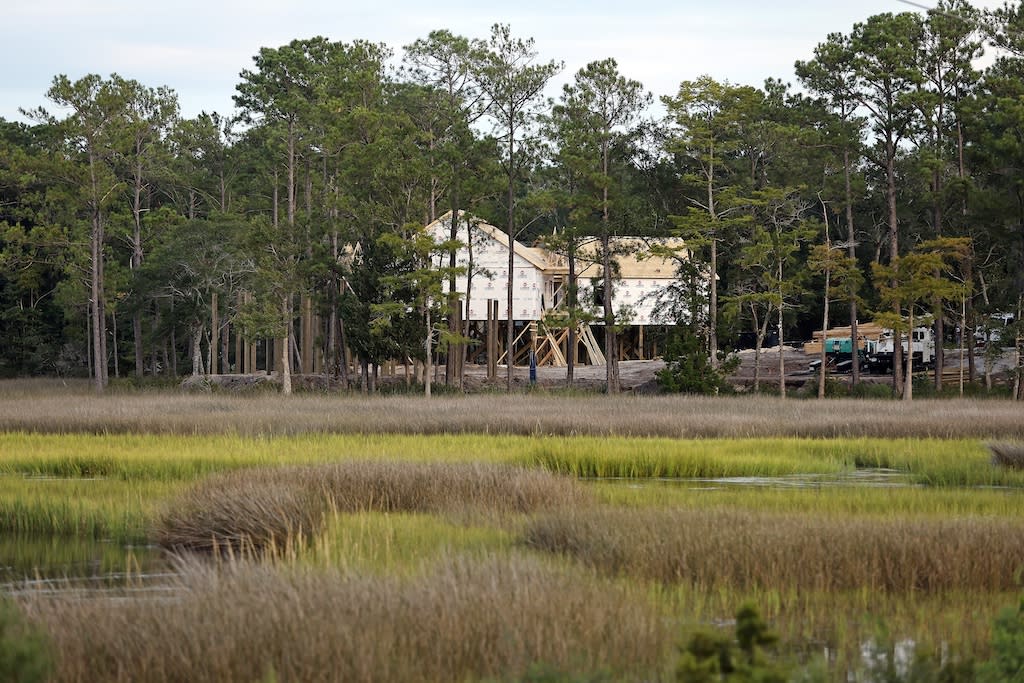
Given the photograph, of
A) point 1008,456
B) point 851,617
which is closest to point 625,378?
point 1008,456

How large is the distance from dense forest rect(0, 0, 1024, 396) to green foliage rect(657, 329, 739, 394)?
151 cm

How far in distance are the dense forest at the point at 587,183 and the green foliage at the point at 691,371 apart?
151 cm

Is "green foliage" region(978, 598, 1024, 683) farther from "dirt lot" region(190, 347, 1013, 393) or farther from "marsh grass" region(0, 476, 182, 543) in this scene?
"dirt lot" region(190, 347, 1013, 393)

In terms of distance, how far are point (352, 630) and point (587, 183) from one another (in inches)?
1751

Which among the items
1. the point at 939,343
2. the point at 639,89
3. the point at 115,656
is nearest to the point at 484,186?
the point at 639,89

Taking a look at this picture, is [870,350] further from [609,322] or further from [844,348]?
[609,322]

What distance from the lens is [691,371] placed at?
4756cm

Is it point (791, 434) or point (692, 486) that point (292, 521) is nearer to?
point (692, 486)

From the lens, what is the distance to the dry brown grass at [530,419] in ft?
96.0

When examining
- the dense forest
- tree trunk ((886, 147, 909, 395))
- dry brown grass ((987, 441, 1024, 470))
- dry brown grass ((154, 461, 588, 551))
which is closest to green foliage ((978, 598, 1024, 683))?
dry brown grass ((154, 461, 588, 551))

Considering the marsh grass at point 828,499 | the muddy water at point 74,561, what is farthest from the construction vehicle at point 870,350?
the muddy water at point 74,561

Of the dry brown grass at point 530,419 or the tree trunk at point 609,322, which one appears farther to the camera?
the tree trunk at point 609,322

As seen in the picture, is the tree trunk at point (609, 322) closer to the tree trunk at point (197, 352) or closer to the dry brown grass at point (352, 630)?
the tree trunk at point (197, 352)

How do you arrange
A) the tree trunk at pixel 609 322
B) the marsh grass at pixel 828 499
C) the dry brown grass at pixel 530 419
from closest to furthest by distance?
the marsh grass at pixel 828 499, the dry brown grass at pixel 530 419, the tree trunk at pixel 609 322
